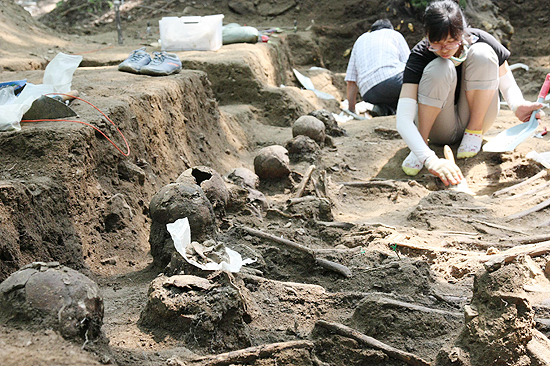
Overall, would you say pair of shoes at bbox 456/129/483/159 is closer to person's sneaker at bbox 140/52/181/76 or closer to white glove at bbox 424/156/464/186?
white glove at bbox 424/156/464/186

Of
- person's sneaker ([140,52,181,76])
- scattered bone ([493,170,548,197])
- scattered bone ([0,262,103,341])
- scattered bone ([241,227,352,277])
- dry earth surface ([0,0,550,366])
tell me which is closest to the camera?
scattered bone ([0,262,103,341])

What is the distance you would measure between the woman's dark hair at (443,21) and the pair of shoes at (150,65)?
2607 millimetres

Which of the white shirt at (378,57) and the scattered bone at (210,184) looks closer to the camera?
the scattered bone at (210,184)

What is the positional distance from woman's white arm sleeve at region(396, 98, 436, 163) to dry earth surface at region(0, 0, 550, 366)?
0.35 meters

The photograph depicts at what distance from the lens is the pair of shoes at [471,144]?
521cm

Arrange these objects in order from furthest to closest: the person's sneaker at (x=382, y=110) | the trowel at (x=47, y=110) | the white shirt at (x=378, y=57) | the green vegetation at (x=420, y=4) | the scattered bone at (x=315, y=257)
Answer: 1. the green vegetation at (x=420, y=4)
2. the person's sneaker at (x=382, y=110)
3. the white shirt at (x=378, y=57)
4. the trowel at (x=47, y=110)
5. the scattered bone at (x=315, y=257)

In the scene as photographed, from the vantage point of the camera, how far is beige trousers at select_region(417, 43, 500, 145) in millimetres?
4727

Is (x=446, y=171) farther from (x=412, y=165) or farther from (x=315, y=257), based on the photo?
(x=315, y=257)

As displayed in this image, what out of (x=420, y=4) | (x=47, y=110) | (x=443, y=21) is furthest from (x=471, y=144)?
(x=420, y=4)

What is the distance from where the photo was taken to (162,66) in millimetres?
5426

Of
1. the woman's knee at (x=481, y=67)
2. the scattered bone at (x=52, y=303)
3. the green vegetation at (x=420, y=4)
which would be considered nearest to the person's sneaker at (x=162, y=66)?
the woman's knee at (x=481, y=67)

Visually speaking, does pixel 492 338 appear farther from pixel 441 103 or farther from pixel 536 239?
pixel 441 103

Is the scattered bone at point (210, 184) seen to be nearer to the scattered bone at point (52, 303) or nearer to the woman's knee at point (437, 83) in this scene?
the scattered bone at point (52, 303)

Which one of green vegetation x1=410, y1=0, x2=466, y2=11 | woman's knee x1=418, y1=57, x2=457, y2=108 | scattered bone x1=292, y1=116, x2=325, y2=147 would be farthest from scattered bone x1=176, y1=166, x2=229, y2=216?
green vegetation x1=410, y1=0, x2=466, y2=11
